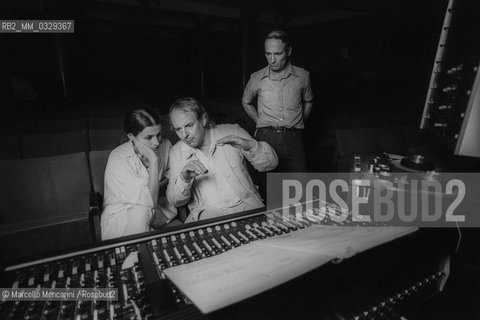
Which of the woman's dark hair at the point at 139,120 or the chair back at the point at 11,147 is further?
the chair back at the point at 11,147

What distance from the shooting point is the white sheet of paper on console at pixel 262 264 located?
1.91ft

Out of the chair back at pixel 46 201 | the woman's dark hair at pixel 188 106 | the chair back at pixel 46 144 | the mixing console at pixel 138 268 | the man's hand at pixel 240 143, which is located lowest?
the chair back at pixel 46 201

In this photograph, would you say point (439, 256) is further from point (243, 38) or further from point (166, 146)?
point (243, 38)

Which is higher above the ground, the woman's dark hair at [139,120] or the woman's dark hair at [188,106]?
the woman's dark hair at [188,106]

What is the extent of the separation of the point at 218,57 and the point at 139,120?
21.2ft

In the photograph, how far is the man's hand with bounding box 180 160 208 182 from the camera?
157cm

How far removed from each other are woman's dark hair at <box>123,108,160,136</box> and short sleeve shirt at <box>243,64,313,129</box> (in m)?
1.29

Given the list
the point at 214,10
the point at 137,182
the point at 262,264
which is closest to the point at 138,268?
the point at 262,264

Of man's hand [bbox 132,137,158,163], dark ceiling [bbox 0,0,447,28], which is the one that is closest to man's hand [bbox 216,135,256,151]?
man's hand [bbox 132,137,158,163]

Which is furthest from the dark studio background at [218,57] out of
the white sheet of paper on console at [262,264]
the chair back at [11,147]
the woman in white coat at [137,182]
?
the white sheet of paper on console at [262,264]

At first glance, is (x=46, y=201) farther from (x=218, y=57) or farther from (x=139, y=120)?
(x=218, y=57)

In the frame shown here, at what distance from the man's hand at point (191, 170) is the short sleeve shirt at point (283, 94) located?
1429 mm

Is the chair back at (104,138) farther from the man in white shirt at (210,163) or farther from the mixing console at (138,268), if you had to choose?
the mixing console at (138,268)

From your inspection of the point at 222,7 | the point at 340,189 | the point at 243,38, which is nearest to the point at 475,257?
the point at 340,189
